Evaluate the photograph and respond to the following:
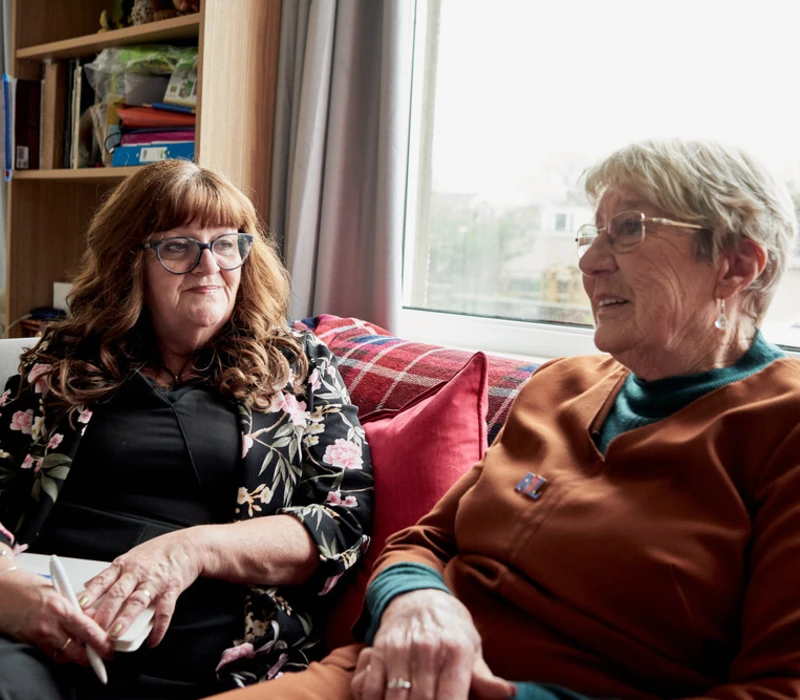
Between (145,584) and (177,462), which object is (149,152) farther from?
(145,584)

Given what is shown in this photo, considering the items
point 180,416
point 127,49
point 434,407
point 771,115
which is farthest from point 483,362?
point 127,49

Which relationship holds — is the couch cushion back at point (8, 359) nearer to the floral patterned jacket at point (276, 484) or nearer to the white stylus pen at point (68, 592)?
the floral patterned jacket at point (276, 484)

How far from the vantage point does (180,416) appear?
147 centimetres

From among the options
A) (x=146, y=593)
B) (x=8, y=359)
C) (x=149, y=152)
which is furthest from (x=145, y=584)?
(x=149, y=152)

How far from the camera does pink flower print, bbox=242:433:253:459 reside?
4.76 feet

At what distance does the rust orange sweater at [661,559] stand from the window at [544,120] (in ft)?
3.06

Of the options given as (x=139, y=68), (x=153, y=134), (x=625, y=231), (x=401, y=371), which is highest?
(x=139, y=68)

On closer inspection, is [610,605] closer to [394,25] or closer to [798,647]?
[798,647]

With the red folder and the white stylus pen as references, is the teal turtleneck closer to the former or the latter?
the white stylus pen

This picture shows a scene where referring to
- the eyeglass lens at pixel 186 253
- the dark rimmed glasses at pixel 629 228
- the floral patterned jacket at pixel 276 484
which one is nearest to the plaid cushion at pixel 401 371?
the floral patterned jacket at pixel 276 484

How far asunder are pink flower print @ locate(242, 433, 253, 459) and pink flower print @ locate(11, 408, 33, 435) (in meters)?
0.39

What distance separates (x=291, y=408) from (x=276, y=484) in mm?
151

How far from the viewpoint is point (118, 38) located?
2498 mm

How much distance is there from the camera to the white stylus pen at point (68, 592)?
1113 mm
